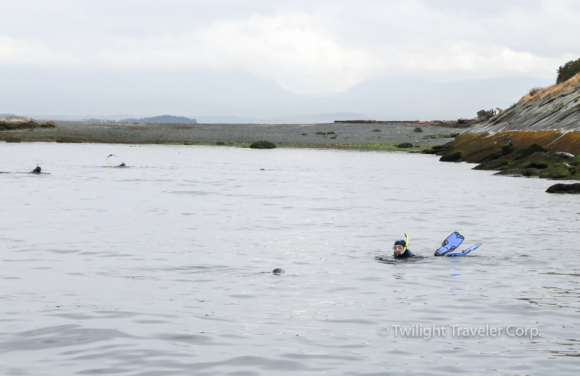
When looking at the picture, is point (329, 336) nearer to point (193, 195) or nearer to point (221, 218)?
point (221, 218)

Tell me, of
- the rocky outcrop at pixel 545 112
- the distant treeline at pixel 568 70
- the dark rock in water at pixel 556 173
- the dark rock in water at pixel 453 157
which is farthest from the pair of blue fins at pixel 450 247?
the distant treeline at pixel 568 70

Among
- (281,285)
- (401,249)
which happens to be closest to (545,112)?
(401,249)

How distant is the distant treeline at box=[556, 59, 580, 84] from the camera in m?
52.0

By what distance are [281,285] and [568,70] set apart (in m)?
48.0

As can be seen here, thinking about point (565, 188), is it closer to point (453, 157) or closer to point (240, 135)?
point (453, 157)

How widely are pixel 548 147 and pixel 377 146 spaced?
31.2 metres

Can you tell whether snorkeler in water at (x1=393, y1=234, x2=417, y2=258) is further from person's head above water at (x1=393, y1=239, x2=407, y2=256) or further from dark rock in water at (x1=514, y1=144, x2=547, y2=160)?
dark rock in water at (x1=514, y1=144, x2=547, y2=160)

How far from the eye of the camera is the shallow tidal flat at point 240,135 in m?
71.1

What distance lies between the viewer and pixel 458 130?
84.0 metres

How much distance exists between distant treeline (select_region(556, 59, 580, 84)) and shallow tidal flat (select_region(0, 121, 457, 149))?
61.2 feet

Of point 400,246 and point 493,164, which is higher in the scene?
point 493,164

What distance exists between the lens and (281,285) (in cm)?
1166

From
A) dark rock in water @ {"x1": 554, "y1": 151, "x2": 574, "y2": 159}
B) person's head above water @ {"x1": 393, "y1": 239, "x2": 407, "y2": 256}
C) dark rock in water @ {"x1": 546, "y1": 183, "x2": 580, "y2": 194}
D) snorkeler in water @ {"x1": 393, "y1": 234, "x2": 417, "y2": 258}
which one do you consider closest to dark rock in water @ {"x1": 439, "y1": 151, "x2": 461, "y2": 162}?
dark rock in water @ {"x1": 554, "y1": 151, "x2": 574, "y2": 159}

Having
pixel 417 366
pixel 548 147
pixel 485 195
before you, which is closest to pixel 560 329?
pixel 417 366
